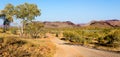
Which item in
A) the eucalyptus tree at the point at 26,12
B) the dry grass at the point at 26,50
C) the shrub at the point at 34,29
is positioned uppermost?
the eucalyptus tree at the point at 26,12

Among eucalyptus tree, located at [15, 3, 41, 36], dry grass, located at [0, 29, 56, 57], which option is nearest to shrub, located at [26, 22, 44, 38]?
eucalyptus tree, located at [15, 3, 41, 36]

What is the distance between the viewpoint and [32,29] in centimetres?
6188

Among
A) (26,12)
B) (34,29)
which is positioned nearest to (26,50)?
(34,29)

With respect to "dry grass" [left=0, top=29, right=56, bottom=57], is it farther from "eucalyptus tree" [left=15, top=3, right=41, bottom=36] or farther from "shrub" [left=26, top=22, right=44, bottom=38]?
"eucalyptus tree" [left=15, top=3, right=41, bottom=36]

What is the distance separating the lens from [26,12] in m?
67.2

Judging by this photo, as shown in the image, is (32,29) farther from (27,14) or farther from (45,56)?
(45,56)

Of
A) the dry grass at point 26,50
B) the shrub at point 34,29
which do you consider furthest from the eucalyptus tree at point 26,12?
the dry grass at point 26,50

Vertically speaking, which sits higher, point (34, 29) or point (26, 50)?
point (34, 29)

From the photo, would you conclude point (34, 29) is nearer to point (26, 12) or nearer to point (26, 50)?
point (26, 12)

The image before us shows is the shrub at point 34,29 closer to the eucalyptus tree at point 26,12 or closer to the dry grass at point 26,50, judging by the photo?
the eucalyptus tree at point 26,12

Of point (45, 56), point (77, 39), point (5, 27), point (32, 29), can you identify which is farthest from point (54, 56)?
point (5, 27)

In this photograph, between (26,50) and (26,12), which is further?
(26,12)

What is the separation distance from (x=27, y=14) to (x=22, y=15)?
170 cm

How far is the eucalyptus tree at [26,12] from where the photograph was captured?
2633 inches
